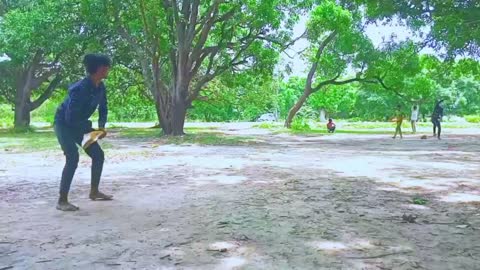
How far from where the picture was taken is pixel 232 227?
4.43 m

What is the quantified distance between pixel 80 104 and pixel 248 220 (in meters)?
2.10

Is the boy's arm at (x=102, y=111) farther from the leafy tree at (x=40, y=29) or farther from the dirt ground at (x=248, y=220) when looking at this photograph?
the leafy tree at (x=40, y=29)

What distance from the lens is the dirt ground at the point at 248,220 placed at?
3529 millimetres

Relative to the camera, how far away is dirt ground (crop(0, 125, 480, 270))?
3.53 m

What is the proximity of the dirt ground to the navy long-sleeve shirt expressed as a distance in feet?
3.00

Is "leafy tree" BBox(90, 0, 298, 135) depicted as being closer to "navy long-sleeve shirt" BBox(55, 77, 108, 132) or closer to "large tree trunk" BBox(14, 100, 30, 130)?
"large tree trunk" BBox(14, 100, 30, 130)

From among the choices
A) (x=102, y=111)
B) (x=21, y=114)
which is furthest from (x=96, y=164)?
(x=21, y=114)

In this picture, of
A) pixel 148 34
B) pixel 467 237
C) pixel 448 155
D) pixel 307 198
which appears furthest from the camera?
pixel 148 34

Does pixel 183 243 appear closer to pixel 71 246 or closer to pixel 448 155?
pixel 71 246

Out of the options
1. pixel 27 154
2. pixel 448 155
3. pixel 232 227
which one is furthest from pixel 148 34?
pixel 232 227

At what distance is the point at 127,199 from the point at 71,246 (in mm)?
2078

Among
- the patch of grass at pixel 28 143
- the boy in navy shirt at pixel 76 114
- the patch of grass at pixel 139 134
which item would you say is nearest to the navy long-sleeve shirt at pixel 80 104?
the boy in navy shirt at pixel 76 114

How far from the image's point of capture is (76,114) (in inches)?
206

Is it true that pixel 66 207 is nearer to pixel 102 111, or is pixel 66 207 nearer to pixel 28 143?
pixel 102 111
